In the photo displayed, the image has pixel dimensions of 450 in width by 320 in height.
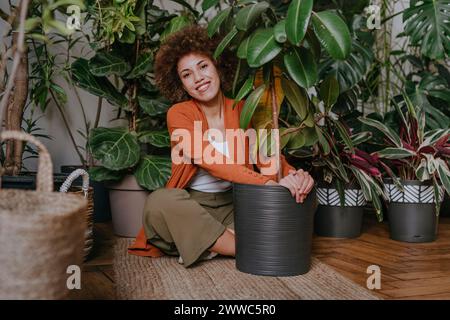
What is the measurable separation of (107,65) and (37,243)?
4.43ft

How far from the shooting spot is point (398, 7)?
11.3 ft

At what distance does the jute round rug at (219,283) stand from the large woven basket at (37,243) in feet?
1.40

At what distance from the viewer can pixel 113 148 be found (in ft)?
7.23

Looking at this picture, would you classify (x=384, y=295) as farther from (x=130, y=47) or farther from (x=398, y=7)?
(x=398, y=7)

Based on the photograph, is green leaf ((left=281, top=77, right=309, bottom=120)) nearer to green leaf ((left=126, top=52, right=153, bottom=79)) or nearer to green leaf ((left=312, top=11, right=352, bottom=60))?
green leaf ((left=312, top=11, right=352, bottom=60))

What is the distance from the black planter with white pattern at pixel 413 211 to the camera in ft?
7.50

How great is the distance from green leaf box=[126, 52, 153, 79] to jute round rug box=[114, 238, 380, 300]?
2.75ft

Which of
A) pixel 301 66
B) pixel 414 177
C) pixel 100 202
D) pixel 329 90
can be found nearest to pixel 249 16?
pixel 301 66

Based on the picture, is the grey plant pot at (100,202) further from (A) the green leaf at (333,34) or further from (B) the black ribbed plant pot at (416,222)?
(A) the green leaf at (333,34)

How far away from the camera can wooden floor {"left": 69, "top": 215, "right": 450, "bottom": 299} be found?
158 cm

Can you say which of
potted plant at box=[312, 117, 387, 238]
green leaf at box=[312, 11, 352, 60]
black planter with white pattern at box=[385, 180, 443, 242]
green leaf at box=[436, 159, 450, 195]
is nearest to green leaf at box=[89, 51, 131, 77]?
potted plant at box=[312, 117, 387, 238]

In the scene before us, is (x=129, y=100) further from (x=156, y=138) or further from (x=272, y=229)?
(x=272, y=229)

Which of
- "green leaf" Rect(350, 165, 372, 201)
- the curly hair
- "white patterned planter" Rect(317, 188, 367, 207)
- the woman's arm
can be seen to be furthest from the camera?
"white patterned planter" Rect(317, 188, 367, 207)

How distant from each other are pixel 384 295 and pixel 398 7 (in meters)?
2.48
